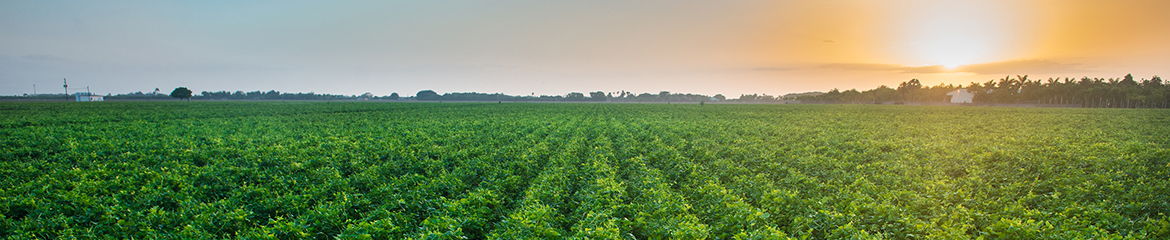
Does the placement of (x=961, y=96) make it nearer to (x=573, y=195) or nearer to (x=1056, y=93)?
(x=1056, y=93)

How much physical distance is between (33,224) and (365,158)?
7083 millimetres

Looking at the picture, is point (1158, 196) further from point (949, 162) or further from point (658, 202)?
point (658, 202)

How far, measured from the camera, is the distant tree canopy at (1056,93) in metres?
96.8

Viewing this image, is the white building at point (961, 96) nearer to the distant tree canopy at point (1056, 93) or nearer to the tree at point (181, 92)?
the distant tree canopy at point (1056, 93)

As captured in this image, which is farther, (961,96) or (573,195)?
(961,96)

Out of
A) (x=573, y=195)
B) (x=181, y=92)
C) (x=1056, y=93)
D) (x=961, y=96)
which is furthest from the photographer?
(x=961, y=96)

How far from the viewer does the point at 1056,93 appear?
114188 millimetres

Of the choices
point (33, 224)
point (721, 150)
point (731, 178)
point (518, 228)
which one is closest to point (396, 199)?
point (518, 228)

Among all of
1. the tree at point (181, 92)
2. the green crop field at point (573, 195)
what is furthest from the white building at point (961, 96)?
the tree at point (181, 92)

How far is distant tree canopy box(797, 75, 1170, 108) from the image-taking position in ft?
317

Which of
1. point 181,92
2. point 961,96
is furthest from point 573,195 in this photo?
point 961,96

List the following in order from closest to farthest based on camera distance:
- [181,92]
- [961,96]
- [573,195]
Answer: [573,195] < [181,92] < [961,96]

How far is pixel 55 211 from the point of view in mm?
6898

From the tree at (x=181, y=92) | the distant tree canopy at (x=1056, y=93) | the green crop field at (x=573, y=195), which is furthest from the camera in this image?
the tree at (x=181, y=92)
